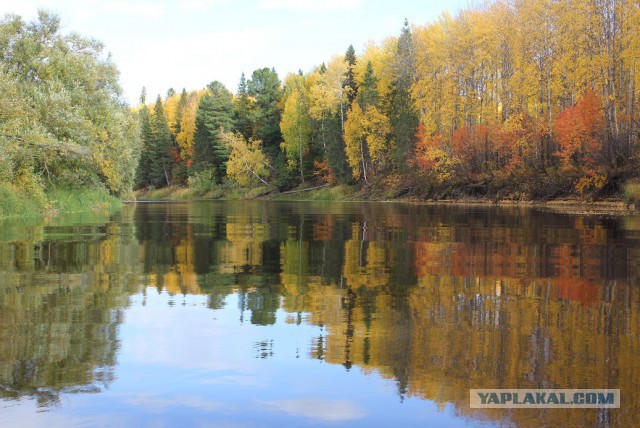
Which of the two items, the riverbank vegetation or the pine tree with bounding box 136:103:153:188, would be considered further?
the pine tree with bounding box 136:103:153:188

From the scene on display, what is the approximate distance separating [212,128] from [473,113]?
56.2 m

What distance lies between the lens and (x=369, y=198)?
69.0m

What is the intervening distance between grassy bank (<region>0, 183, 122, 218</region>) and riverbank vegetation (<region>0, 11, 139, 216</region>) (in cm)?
5

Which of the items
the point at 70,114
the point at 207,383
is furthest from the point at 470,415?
the point at 70,114

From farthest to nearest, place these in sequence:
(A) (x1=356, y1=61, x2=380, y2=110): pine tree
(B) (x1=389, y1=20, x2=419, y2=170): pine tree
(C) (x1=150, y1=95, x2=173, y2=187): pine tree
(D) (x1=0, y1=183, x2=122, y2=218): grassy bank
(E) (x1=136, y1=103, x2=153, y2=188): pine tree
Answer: (E) (x1=136, y1=103, x2=153, y2=188): pine tree < (C) (x1=150, y1=95, x2=173, y2=187): pine tree < (A) (x1=356, y1=61, x2=380, y2=110): pine tree < (B) (x1=389, y1=20, x2=419, y2=170): pine tree < (D) (x1=0, y1=183, x2=122, y2=218): grassy bank

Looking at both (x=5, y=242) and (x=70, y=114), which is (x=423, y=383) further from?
(x=70, y=114)

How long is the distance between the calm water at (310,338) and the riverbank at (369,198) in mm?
25544

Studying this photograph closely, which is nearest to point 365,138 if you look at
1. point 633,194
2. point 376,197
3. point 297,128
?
point 376,197

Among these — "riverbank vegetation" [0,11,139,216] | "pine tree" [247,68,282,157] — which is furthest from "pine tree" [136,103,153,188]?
"riverbank vegetation" [0,11,139,216]

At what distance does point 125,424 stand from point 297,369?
155 cm

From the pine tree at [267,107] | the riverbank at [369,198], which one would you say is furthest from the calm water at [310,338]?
the pine tree at [267,107]

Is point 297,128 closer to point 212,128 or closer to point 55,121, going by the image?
point 212,128

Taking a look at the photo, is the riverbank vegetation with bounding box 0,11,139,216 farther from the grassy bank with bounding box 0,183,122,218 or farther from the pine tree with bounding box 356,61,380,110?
the pine tree with bounding box 356,61,380,110

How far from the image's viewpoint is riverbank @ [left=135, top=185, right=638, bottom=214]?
3666cm
